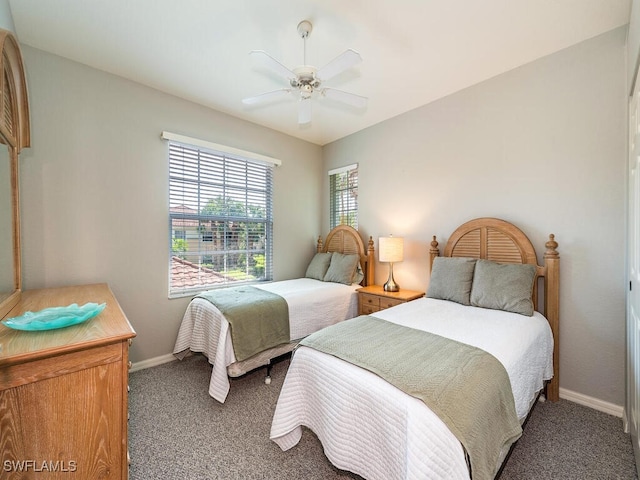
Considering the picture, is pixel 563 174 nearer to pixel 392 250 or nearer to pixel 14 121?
pixel 392 250

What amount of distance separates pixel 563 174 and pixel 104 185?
13.1ft

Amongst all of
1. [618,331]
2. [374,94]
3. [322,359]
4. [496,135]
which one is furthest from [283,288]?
[618,331]

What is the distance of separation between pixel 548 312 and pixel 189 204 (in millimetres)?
3567

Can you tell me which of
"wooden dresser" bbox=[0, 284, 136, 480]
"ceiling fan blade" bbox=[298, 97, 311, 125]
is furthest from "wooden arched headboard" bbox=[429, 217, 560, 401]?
"wooden dresser" bbox=[0, 284, 136, 480]

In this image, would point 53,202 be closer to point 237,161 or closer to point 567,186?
point 237,161

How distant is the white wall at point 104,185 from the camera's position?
2.22 m

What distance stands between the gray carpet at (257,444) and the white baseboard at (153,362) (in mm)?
360

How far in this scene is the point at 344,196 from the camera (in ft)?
13.4

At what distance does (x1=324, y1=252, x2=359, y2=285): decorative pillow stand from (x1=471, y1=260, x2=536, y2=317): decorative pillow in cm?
142

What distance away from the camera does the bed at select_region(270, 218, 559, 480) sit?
104 centimetres

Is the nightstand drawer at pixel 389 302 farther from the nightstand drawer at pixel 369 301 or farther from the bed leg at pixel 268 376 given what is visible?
the bed leg at pixel 268 376

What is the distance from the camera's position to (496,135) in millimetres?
2568

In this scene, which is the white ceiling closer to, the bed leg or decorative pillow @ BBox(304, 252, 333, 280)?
decorative pillow @ BBox(304, 252, 333, 280)

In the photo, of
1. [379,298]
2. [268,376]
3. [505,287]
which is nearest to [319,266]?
[379,298]
